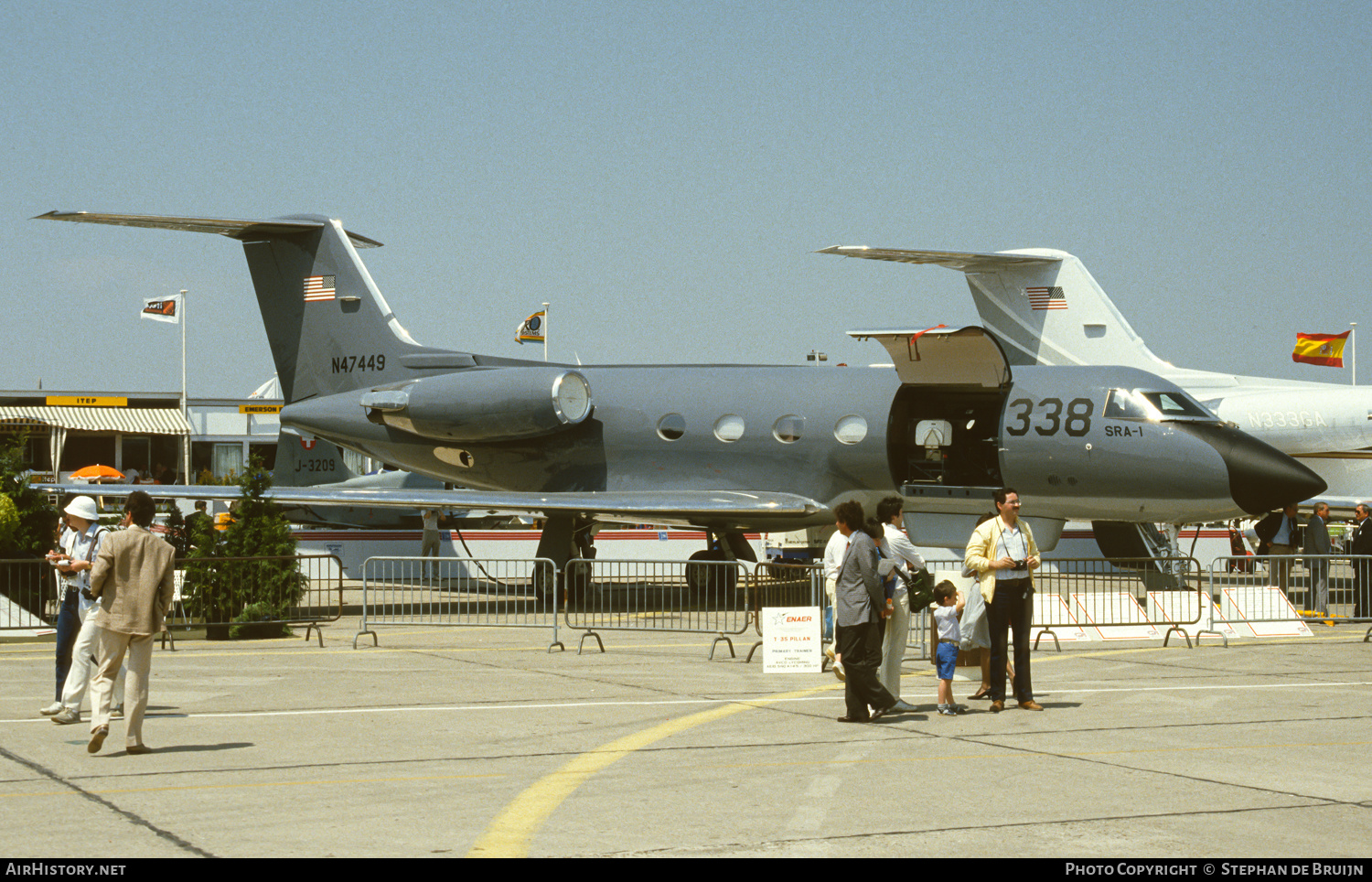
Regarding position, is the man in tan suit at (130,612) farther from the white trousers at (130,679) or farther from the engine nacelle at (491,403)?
the engine nacelle at (491,403)

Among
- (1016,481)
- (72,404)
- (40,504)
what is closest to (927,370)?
(1016,481)

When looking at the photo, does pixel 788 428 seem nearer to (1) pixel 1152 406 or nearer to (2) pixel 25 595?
(1) pixel 1152 406

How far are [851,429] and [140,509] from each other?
13014mm

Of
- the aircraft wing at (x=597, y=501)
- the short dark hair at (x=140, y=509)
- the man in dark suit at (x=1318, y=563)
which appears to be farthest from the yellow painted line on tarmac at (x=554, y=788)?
the man in dark suit at (x=1318, y=563)

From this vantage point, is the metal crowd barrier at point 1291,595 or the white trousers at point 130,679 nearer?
the white trousers at point 130,679

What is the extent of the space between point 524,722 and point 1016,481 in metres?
11.0

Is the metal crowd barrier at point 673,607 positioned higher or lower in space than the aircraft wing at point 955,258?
lower

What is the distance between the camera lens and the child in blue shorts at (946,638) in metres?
10.8

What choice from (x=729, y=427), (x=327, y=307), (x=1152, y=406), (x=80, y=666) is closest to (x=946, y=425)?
(x=1152, y=406)

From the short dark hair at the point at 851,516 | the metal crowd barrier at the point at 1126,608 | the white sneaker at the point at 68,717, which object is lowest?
the white sneaker at the point at 68,717

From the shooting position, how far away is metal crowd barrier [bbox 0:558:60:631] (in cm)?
1683

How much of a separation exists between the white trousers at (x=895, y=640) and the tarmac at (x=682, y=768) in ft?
1.11

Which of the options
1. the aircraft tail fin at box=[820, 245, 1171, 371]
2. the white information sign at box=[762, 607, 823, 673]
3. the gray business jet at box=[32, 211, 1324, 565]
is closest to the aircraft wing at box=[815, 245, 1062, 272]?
the aircraft tail fin at box=[820, 245, 1171, 371]

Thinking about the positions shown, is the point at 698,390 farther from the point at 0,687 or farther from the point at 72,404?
the point at 72,404
